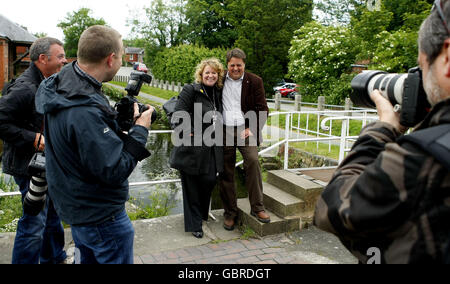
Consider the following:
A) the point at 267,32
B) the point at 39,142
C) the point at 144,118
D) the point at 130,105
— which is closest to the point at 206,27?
the point at 267,32

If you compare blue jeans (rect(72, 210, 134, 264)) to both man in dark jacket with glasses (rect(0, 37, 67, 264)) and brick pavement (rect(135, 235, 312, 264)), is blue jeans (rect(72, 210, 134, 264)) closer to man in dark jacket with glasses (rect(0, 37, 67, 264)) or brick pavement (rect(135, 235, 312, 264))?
man in dark jacket with glasses (rect(0, 37, 67, 264))

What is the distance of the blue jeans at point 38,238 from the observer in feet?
9.25

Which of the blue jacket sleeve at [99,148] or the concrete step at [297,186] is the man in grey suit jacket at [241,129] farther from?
the blue jacket sleeve at [99,148]

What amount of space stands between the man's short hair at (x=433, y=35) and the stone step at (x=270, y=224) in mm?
2960

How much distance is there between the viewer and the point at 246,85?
4152mm

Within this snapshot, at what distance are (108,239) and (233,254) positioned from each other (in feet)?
5.43

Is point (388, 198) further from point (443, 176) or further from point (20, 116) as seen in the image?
point (20, 116)

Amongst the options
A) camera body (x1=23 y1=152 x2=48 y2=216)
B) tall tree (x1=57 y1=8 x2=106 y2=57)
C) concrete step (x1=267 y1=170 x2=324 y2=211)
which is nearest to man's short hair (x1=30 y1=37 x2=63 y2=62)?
camera body (x1=23 y1=152 x2=48 y2=216)

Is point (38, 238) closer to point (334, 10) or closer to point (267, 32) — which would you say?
point (267, 32)

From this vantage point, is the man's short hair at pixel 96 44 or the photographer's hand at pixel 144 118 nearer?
the man's short hair at pixel 96 44

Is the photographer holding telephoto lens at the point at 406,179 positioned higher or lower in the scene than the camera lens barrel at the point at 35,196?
higher

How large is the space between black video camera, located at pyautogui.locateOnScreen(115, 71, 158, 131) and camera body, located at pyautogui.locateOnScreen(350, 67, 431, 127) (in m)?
1.34

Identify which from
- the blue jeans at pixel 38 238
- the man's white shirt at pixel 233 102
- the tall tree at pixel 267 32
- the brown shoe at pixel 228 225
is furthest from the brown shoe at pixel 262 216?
the tall tree at pixel 267 32

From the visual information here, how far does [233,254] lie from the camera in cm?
342
